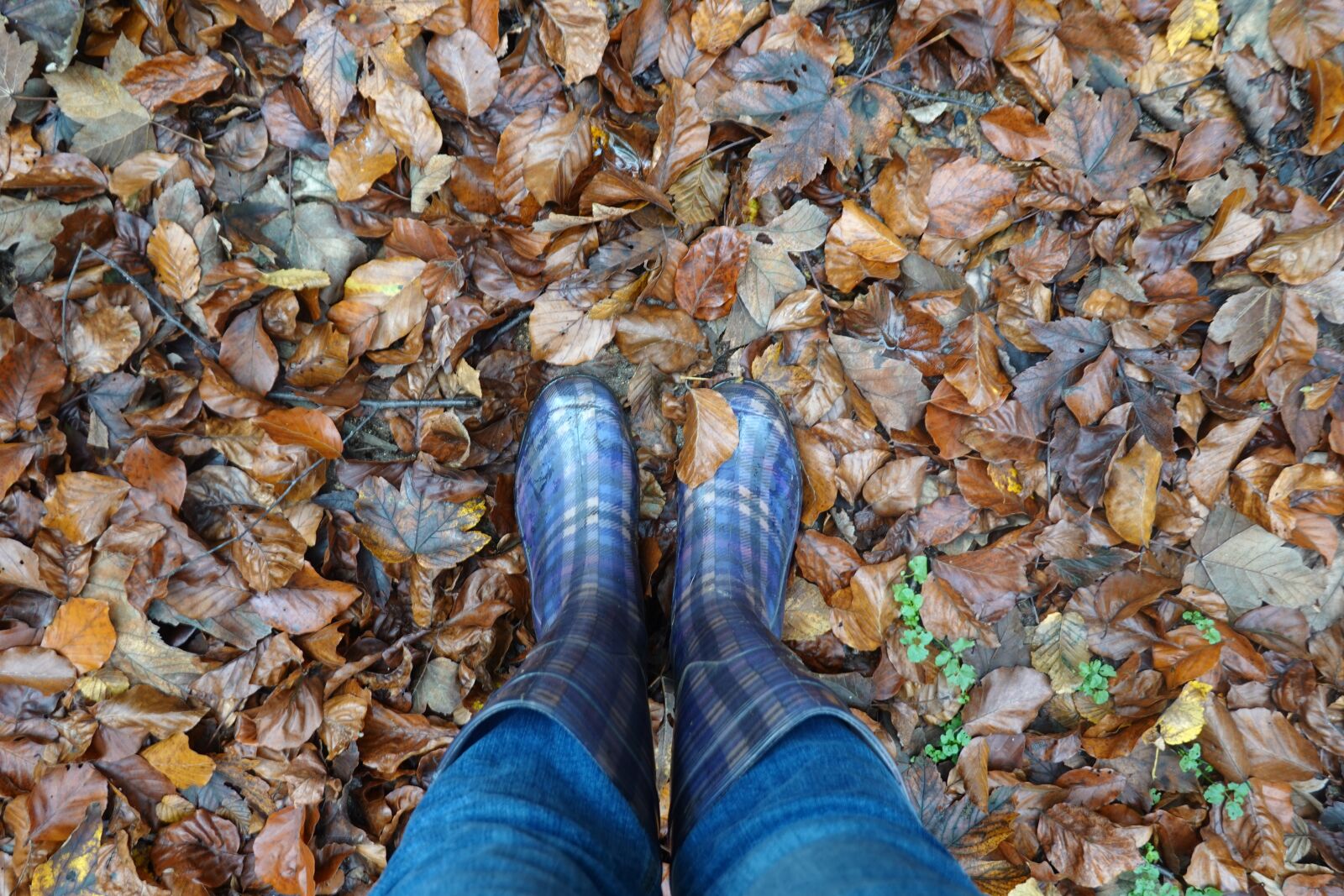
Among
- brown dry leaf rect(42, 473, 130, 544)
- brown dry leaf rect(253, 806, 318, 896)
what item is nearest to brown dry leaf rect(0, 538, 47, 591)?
brown dry leaf rect(42, 473, 130, 544)

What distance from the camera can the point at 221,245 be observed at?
3.49ft

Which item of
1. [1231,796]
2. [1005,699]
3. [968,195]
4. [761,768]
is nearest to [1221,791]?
[1231,796]

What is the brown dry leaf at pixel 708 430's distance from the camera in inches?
44.3

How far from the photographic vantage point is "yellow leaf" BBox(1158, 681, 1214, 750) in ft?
3.61

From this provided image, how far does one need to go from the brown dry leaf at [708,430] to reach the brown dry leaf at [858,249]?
0.27m

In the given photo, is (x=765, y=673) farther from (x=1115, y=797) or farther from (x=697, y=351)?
(x=1115, y=797)

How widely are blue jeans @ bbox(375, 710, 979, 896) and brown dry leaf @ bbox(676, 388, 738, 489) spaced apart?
0.50 metres

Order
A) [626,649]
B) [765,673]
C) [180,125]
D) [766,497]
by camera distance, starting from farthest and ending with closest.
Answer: [766,497] → [180,125] → [626,649] → [765,673]

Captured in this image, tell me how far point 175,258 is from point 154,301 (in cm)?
8

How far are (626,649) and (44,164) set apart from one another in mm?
1109

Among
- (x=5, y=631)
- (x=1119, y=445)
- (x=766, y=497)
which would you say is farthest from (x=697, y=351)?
(x=5, y=631)

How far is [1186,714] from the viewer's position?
1103mm

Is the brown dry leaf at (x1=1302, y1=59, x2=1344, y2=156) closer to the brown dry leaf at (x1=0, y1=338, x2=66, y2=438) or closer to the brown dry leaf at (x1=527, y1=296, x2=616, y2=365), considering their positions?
the brown dry leaf at (x1=527, y1=296, x2=616, y2=365)

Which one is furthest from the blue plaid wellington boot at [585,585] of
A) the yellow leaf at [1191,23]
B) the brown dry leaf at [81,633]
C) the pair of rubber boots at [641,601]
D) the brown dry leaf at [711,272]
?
the yellow leaf at [1191,23]
